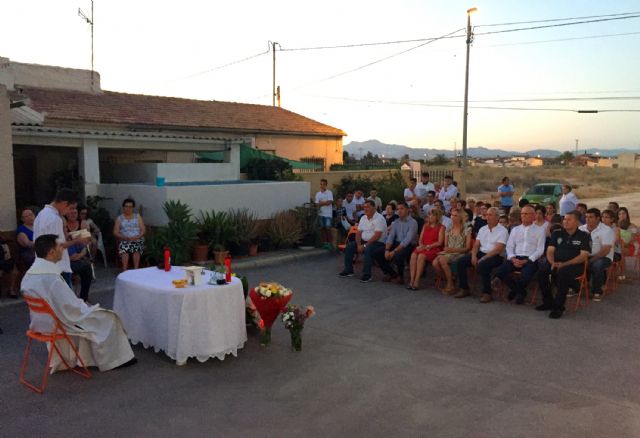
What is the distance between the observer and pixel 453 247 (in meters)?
9.21

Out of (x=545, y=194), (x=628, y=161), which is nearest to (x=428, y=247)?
(x=545, y=194)

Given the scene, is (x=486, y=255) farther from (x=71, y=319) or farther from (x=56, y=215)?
(x=56, y=215)

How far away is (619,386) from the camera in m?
5.21

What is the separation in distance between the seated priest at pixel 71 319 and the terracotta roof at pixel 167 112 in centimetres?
1150

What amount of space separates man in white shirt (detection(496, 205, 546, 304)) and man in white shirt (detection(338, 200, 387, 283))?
2.38m

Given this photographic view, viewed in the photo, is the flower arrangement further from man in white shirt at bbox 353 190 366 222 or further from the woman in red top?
man in white shirt at bbox 353 190 366 222

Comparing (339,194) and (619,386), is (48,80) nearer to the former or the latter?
(339,194)

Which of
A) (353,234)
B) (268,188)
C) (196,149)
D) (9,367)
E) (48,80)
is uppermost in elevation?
(48,80)

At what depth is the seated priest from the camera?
17.0 ft

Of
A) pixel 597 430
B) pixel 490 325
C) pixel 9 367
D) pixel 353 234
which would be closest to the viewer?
pixel 597 430

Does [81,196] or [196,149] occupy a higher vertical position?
[196,149]

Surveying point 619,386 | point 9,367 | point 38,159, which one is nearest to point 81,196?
point 38,159

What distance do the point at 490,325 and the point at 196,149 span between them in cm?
1114

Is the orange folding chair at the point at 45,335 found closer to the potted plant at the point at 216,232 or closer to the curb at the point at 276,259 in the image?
the curb at the point at 276,259
